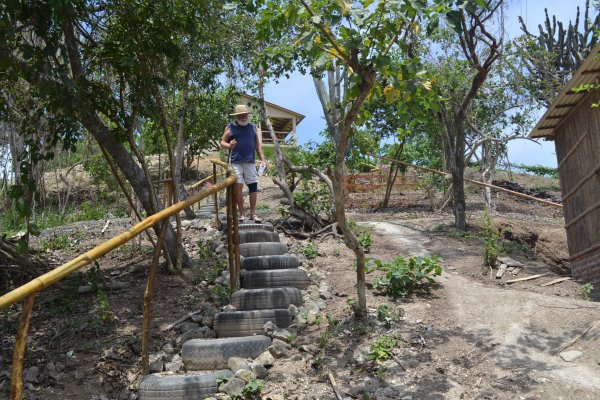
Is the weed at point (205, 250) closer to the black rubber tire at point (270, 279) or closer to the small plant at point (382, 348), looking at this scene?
the black rubber tire at point (270, 279)

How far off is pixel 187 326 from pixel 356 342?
5.05 feet

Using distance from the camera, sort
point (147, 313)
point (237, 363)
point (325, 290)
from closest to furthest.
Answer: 1. point (147, 313)
2. point (237, 363)
3. point (325, 290)

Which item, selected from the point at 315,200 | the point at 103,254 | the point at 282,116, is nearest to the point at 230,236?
the point at 103,254

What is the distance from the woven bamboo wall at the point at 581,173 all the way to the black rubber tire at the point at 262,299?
5.10 m

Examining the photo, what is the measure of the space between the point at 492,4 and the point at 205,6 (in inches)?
223

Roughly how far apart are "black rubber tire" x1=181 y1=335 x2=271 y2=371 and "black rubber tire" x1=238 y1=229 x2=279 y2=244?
246 centimetres

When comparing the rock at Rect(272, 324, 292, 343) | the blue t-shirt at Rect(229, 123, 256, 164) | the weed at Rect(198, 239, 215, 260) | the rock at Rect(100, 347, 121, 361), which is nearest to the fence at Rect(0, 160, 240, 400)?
the rock at Rect(100, 347, 121, 361)

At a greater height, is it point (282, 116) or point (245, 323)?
point (282, 116)

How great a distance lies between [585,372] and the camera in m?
4.20

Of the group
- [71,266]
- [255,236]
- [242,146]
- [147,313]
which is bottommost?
[147,313]

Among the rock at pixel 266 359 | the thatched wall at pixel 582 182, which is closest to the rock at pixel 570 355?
the rock at pixel 266 359

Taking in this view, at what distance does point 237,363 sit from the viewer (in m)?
4.46

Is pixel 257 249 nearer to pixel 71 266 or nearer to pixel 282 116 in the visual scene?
pixel 71 266

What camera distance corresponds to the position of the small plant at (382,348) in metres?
4.55
